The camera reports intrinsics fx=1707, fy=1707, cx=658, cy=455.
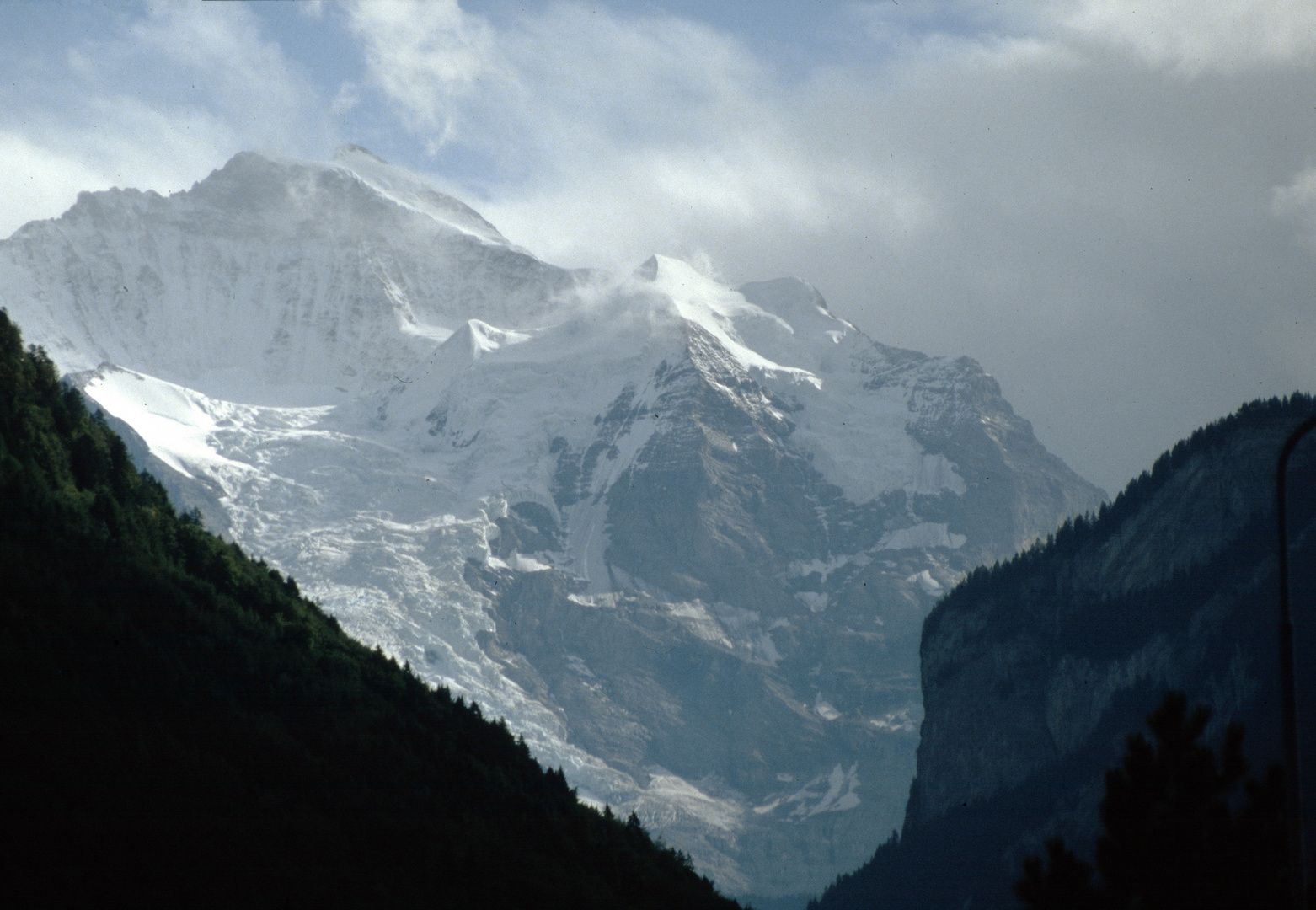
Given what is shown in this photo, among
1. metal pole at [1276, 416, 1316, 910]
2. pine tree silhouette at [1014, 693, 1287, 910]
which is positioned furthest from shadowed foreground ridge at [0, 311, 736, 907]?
metal pole at [1276, 416, 1316, 910]

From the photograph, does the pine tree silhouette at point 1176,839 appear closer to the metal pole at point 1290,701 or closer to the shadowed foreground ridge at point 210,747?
the metal pole at point 1290,701

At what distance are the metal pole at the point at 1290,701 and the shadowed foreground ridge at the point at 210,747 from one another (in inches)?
2751

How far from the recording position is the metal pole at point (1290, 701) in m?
40.7

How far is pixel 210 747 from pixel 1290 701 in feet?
297

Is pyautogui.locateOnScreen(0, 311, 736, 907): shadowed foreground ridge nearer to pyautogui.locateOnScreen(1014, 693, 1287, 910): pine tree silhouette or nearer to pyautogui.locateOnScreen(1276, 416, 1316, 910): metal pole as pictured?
pyautogui.locateOnScreen(1014, 693, 1287, 910): pine tree silhouette

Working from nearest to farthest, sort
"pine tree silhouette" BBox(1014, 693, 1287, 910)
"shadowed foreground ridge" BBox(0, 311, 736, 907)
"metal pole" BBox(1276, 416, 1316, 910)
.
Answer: "metal pole" BBox(1276, 416, 1316, 910), "pine tree silhouette" BBox(1014, 693, 1287, 910), "shadowed foreground ridge" BBox(0, 311, 736, 907)

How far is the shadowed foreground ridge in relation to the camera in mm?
102812

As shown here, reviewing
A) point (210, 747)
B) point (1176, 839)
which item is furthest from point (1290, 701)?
point (210, 747)

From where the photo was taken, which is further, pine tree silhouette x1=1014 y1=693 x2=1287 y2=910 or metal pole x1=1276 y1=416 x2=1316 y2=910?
pine tree silhouette x1=1014 y1=693 x2=1287 y2=910

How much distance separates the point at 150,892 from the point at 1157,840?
6335 cm

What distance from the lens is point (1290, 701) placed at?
1617 inches

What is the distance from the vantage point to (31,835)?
9656 cm

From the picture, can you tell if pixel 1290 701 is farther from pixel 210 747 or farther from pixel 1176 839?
pixel 210 747

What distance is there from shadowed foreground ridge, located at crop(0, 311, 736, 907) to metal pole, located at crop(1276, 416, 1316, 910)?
69.9 m
